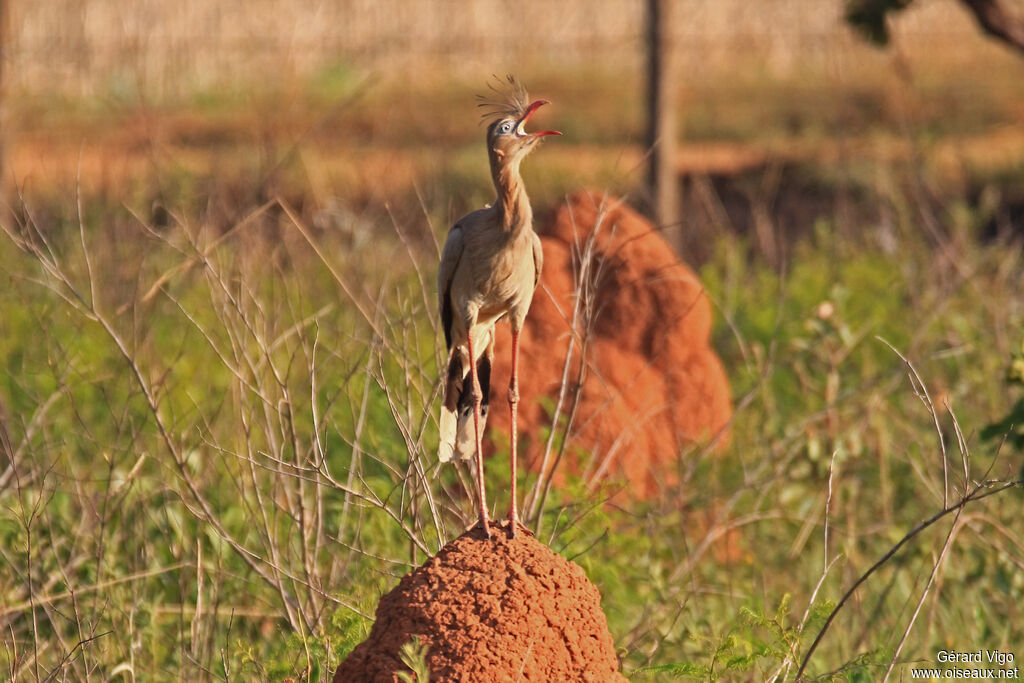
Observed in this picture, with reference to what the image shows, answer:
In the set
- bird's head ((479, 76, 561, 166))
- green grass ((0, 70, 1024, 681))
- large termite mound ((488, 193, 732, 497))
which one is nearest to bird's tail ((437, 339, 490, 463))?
green grass ((0, 70, 1024, 681))

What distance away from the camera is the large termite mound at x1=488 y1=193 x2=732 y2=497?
5414mm

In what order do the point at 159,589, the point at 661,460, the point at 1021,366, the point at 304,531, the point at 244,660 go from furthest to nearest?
the point at 661,460, the point at 159,589, the point at 1021,366, the point at 304,531, the point at 244,660

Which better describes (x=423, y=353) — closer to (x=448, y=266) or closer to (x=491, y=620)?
(x=448, y=266)

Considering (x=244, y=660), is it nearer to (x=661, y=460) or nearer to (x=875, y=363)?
(x=661, y=460)

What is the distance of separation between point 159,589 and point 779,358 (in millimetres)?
3728

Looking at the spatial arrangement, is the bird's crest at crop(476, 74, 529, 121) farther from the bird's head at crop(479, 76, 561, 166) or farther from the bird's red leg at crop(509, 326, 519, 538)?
the bird's red leg at crop(509, 326, 519, 538)

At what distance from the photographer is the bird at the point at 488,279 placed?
2.88 meters

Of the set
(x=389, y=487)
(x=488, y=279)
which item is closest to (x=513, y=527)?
(x=488, y=279)

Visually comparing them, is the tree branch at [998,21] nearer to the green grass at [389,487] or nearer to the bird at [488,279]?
the green grass at [389,487]

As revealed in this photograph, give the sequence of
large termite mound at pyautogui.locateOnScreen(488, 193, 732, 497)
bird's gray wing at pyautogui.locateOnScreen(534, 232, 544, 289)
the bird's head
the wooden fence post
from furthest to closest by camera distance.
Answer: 1. the wooden fence post
2. large termite mound at pyautogui.locateOnScreen(488, 193, 732, 497)
3. bird's gray wing at pyautogui.locateOnScreen(534, 232, 544, 289)
4. the bird's head

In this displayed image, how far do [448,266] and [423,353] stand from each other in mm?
2870

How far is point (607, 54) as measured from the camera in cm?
1797

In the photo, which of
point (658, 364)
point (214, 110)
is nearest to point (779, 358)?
point (658, 364)

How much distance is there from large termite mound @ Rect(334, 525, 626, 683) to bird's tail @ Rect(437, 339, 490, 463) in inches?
12.7
